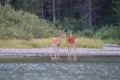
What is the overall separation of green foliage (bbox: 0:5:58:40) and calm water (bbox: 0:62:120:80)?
1480 cm

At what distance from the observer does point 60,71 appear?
23.0 metres

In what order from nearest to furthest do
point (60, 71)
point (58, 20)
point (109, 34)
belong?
point (60, 71)
point (109, 34)
point (58, 20)

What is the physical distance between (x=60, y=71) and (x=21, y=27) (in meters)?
21.8

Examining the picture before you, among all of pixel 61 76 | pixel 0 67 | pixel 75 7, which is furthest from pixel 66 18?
pixel 61 76

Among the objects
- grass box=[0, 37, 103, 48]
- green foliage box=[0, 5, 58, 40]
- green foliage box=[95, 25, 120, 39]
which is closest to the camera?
grass box=[0, 37, 103, 48]

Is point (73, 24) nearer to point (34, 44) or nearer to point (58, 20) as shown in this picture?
point (58, 20)

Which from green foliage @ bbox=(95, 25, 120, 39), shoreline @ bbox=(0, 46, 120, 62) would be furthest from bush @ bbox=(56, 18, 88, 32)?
shoreline @ bbox=(0, 46, 120, 62)

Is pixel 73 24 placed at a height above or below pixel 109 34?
below

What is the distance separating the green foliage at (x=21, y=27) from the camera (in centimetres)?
4172

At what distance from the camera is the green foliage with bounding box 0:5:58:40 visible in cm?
4172

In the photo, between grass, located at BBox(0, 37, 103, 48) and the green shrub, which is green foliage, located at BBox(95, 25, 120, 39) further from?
grass, located at BBox(0, 37, 103, 48)

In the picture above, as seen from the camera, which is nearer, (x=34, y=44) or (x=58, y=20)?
(x=34, y=44)

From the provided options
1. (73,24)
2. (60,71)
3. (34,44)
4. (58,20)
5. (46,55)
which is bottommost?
(73,24)

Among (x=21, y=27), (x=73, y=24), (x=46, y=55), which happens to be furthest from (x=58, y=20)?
(x=46, y=55)
